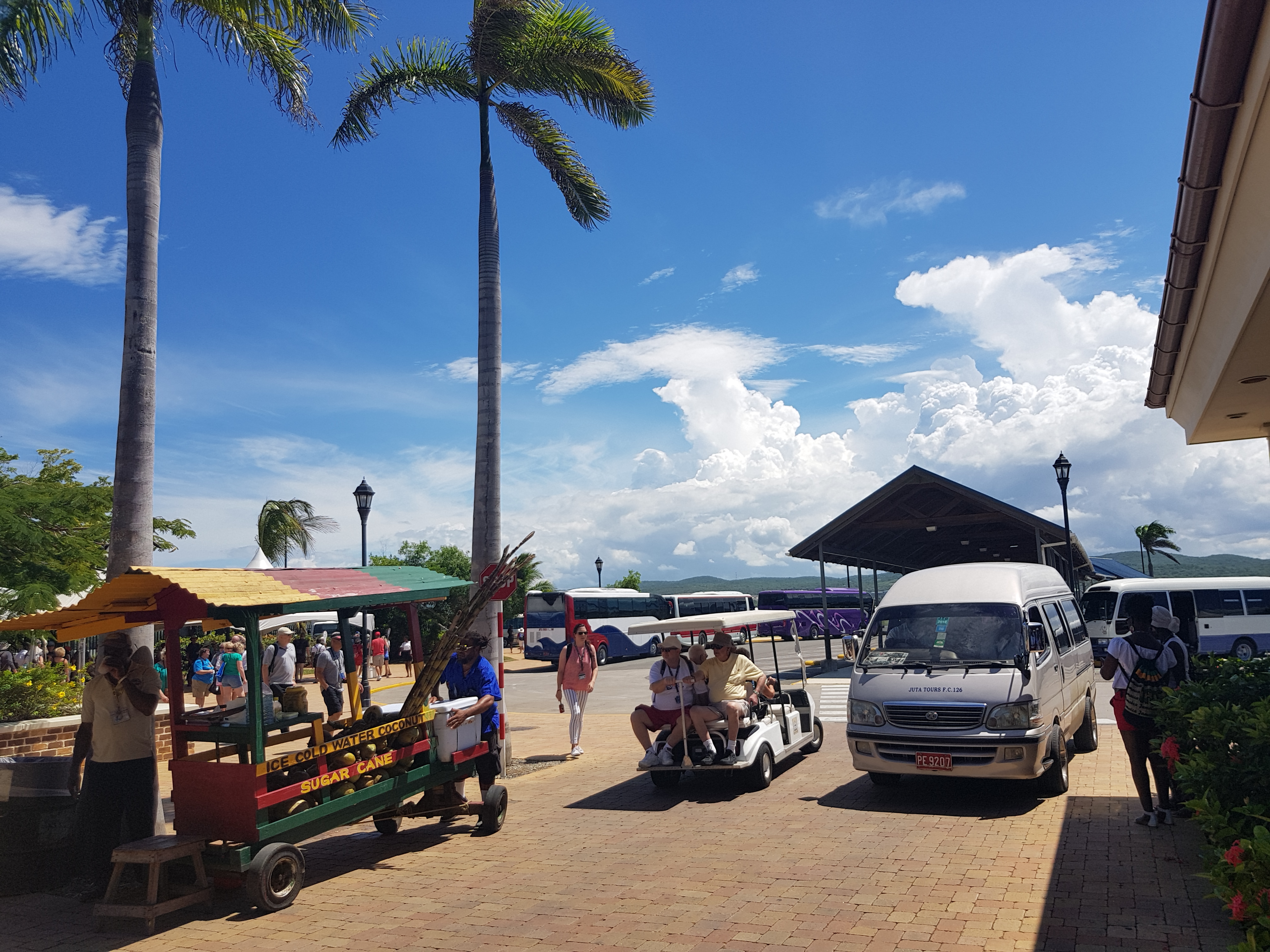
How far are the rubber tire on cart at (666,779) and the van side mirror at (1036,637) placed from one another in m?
4.04

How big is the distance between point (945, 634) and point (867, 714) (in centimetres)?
134

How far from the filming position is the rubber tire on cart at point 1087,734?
1150 centimetres

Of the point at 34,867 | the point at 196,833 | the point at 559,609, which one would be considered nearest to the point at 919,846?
the point at 196,833

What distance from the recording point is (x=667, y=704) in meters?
10.3

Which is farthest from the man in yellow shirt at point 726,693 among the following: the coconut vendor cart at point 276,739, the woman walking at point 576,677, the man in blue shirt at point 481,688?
the woman walking at point 576,677

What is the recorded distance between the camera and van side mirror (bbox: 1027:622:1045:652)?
916 cm

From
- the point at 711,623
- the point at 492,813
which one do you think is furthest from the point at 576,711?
the point at 492,813

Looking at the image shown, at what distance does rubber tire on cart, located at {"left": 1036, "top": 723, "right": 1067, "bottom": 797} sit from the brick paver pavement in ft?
0.36

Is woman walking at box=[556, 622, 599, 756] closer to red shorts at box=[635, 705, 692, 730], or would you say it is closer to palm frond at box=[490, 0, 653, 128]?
red shorts at box=[635, 705, 692, 730]

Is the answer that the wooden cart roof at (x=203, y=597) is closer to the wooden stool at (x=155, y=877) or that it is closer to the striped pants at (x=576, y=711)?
the wooden stool at (x=155, y=877)

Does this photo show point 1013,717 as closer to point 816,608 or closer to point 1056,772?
point 1056,772

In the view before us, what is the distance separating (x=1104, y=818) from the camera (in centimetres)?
809

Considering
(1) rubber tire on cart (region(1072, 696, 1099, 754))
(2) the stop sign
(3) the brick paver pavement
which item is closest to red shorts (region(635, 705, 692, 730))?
(3) the brick paver pavement

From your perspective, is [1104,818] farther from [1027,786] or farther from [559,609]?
[559,609]
